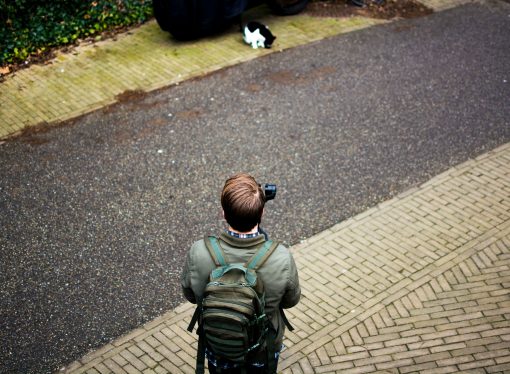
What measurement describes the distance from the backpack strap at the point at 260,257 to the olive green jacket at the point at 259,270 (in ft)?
0.08

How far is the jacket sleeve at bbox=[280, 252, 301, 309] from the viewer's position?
133 inches

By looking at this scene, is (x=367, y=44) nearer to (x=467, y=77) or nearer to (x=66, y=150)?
(x=467, y=77)

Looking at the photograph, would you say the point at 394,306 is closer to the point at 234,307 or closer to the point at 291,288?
the point at 291,288

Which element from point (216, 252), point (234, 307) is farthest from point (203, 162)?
point (234, 307)

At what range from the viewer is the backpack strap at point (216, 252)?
3.26 meters

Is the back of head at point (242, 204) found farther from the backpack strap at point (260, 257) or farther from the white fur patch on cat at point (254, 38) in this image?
the white fur patch on cat at point (254, 38)

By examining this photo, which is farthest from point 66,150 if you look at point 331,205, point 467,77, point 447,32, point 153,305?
point 447,32

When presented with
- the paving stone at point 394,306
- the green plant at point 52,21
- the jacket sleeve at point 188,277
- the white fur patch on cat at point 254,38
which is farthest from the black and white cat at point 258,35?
the jacket sleeve at point 188,277

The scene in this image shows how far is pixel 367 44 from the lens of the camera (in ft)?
33.4

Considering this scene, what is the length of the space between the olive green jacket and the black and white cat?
23.5ft

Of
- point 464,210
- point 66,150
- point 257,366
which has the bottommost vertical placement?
point 464,210

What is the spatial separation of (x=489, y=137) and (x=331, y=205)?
2779 mm

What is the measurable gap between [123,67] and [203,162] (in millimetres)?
3069

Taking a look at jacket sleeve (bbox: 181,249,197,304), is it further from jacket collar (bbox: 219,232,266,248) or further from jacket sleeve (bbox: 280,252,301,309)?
jacket sleeve (bbox: 280,252,301,309)
